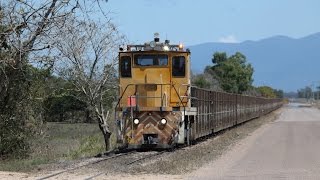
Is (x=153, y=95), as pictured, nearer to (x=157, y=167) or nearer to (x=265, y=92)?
(x=157, y=167)

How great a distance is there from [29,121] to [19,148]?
125 centimetres

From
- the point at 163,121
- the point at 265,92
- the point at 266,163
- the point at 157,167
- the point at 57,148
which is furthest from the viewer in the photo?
the point at 265,92

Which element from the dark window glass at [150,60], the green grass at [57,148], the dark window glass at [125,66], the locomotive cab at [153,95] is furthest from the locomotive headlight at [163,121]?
the green grass at [57,148]

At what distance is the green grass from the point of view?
16.7 metres

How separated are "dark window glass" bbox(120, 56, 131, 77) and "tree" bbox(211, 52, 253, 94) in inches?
2648

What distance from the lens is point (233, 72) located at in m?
91.9

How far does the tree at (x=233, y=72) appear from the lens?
3484 inches

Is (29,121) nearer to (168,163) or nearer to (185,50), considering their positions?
(185,50)

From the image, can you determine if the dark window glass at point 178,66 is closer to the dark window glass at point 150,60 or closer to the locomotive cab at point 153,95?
the locomotive cab at point 153,95

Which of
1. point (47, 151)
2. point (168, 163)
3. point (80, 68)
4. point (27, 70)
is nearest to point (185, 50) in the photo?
point (168, 163)

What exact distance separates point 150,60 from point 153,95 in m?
1.25

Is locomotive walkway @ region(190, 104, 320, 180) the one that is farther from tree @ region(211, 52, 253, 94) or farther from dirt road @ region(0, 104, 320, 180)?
tree @ region(211, 52, 253, 94)

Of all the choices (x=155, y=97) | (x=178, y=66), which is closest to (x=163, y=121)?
(x=155, y=97)

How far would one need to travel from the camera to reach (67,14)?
46.9 feet
